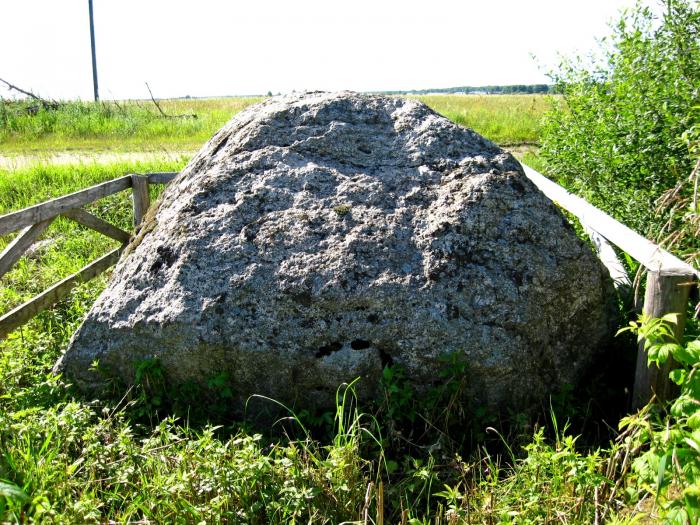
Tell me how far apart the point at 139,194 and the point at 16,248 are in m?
2.02

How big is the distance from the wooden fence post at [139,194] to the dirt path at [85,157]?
4.86 meters

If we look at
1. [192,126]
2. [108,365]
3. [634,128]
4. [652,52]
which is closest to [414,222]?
[108,365]

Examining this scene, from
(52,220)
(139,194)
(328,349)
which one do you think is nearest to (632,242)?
(328,349)

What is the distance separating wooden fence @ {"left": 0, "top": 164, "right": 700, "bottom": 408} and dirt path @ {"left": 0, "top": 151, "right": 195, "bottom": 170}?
5.42m

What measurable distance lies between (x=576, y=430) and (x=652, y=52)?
132 inches

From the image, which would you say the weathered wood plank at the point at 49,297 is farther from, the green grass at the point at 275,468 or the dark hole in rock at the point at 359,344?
the dark hole in rock at the point at 359,344

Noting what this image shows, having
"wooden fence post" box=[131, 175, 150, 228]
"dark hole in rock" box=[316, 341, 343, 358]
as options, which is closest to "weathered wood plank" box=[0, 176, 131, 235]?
"wooden fence post" box=[131, 175, 150, 228]

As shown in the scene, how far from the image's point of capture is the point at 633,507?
8.92 feet

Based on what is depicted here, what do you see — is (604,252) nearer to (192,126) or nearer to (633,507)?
(633,507)

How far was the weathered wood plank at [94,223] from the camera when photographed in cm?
564

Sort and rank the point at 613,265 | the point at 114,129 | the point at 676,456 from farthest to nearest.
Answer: the point at 114,129 → the point at 613,265 → the point at 676,456

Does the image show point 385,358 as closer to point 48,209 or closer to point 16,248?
point 16,248

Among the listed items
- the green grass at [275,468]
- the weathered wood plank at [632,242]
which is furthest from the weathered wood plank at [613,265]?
the green grass at [275,468]

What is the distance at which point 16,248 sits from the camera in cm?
478
